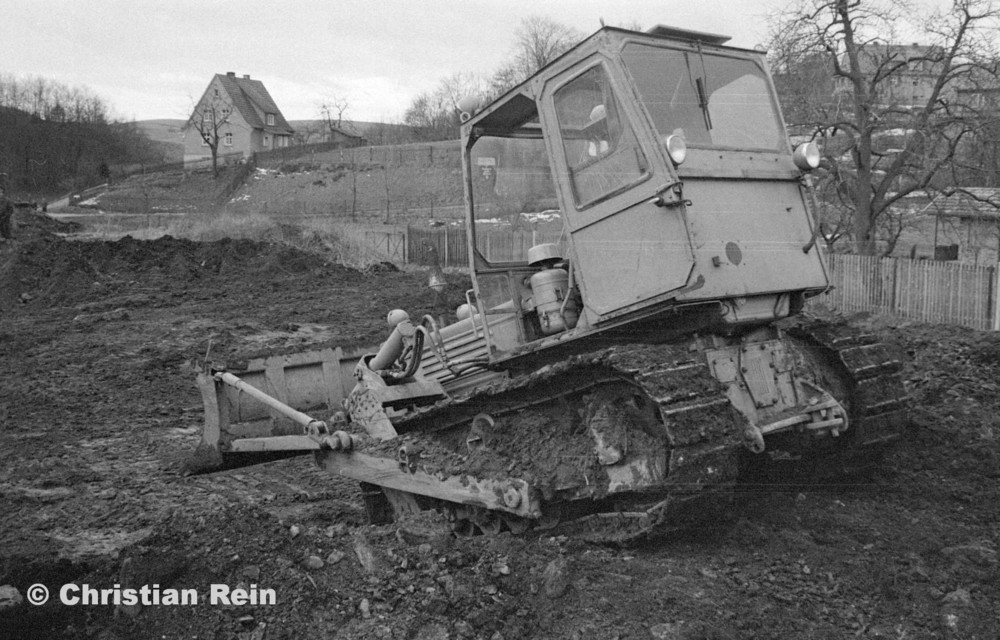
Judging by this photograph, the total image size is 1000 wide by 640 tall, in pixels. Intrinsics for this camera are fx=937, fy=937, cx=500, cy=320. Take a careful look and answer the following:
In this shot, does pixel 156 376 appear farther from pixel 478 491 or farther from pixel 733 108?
pixel 733 108

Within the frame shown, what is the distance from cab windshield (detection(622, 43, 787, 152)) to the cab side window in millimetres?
186

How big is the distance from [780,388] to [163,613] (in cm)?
369

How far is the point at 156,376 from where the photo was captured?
1337 centimetres

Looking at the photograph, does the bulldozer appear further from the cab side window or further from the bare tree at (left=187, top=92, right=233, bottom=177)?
the bare tree at (left=187, top=92, right=233, bottom=177)

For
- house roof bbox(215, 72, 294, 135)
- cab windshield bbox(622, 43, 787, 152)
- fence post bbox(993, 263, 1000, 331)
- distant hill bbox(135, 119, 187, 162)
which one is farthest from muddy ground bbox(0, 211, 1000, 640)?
distant hill bbox(135, 119, 187, 162)

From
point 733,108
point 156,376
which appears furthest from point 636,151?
point 156,376

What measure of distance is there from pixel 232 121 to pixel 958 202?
220 ft

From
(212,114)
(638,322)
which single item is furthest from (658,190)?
(212,114)

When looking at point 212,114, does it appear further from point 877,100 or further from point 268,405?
point 268,405

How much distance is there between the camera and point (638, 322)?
540 cm

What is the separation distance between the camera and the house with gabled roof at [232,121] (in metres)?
77.7

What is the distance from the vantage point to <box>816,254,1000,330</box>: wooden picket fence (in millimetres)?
15891

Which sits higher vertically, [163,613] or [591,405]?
[591,405]

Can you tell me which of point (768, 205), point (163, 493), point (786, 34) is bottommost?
point (163, 493)
